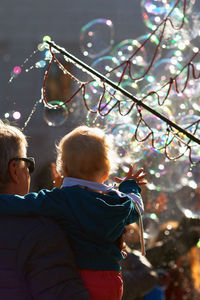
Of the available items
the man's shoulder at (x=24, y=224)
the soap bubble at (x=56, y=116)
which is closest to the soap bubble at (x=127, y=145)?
the soap bubble at (x=56, y=116)

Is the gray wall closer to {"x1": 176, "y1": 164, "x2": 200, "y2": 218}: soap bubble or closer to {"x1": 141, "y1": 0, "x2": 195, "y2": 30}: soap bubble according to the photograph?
{"x1": 141, "y1": 0, "x2": 195, "y2": 30}: soap bubble

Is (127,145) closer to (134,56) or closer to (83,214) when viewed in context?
(134,56)

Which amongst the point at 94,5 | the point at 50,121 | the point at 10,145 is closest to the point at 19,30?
the point at 94,5

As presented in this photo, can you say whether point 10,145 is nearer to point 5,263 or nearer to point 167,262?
point 5,263

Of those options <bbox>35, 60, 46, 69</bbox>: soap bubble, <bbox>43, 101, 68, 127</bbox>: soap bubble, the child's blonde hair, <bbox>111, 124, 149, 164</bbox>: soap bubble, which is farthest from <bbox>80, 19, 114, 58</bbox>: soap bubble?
the child's blonde hair

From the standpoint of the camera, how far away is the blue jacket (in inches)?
78.6

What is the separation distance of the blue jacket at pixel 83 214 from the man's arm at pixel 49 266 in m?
0.08

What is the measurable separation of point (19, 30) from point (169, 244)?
9.84m

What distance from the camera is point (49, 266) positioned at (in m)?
1.92

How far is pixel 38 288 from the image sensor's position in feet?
6.26

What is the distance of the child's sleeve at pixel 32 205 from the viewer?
1.99 m

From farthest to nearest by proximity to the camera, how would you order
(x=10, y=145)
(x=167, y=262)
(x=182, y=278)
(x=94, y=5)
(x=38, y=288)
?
(x=94, y=5) < (x=182, y=278) < (x=167, y=262) < (x=10, y=145) < (x=38, y=288)

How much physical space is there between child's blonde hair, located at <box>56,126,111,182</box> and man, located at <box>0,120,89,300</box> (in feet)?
0.85

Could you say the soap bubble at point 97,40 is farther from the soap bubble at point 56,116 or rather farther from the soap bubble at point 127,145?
the soap bubble at point 127,145
